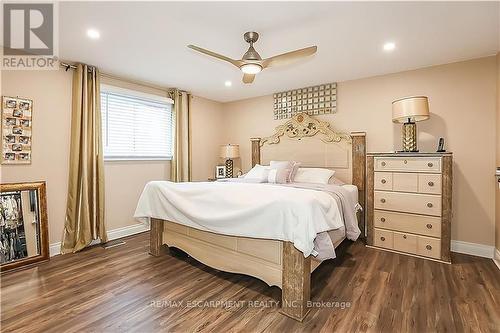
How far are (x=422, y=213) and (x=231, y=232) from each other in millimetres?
2322

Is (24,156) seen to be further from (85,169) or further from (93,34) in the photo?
(93,34)

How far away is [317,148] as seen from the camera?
416cm

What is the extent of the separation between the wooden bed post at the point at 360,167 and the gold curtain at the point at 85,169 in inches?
143

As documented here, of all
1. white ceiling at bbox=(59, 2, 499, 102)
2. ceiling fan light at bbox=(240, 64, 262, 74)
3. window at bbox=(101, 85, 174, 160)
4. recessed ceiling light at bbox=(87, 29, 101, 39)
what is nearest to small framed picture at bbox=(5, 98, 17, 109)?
white ceiling at bbox=(59, 2, 499, 102)

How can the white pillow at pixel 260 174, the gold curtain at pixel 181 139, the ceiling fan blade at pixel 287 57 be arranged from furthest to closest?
the gold curtain at pixel 181 139
the white pillow at pixel 260 174
the ceiling fan blade at pixel 287 57

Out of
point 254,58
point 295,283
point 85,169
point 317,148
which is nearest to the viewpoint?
point 295,283

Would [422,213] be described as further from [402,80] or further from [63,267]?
[63,267]

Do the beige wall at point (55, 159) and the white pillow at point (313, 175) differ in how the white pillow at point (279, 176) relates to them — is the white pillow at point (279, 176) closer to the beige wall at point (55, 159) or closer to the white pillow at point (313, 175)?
the white pillow at point (313, 175)

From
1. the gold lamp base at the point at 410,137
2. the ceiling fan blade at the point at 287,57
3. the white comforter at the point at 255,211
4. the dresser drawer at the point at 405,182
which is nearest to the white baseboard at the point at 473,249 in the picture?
the dresser drawer at the point at 405,182

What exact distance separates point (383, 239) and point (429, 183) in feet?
2.91

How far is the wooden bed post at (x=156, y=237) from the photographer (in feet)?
9.99

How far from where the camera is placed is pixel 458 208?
10.4 ft

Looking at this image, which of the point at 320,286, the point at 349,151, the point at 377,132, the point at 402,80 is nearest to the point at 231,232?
the point at 320,286

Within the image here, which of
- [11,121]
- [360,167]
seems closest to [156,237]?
[11,121]
